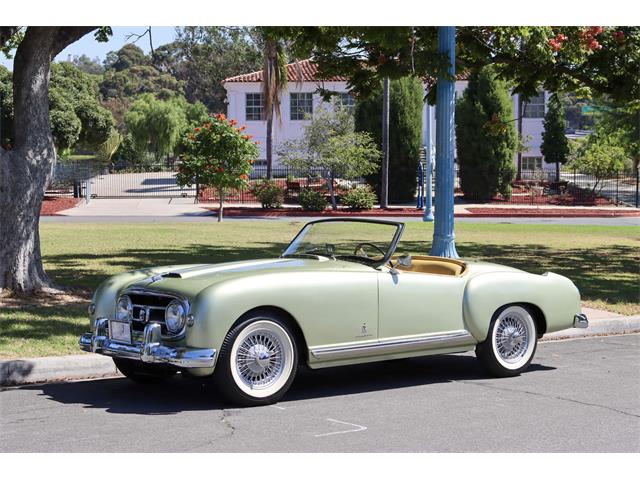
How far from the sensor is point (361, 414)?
22.6ft

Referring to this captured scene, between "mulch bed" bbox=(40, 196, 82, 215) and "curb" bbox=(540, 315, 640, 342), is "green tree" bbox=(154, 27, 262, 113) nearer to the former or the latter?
"mulch bed" bbox=(40, 196, 82, 215)

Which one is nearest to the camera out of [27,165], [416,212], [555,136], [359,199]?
[27,165]

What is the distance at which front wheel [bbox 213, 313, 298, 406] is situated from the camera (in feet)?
22.7

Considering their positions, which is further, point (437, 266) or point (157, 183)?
point (157, 183)

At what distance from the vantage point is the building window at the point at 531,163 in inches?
2286

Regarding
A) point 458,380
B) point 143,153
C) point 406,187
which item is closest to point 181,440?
point 458,380

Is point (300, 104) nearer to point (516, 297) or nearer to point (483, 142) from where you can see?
point (483, 142)

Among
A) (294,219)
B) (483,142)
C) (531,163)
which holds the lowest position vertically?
(294,219)

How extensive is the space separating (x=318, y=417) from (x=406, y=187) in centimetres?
3767

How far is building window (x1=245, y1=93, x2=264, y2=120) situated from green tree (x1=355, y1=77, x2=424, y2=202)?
1376 centimetres

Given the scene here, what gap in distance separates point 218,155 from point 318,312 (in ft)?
75.1

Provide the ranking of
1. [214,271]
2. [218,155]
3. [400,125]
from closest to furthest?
[214,271] < [218,155] < [400,125]

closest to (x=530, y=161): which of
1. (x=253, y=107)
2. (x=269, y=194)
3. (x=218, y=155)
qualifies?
(x=253, y=107)

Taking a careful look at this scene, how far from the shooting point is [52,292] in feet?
39.7
